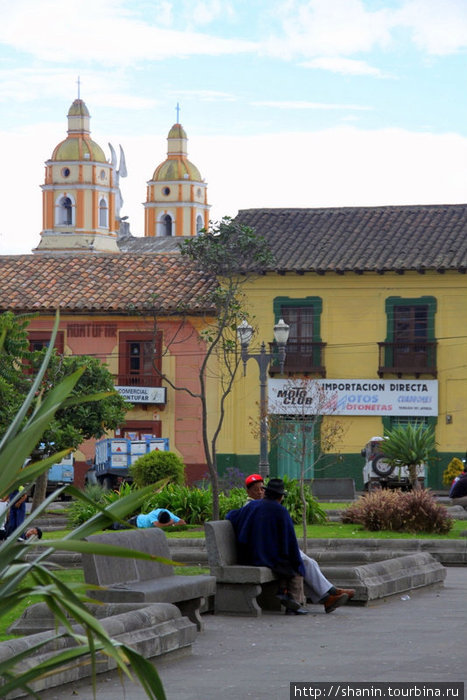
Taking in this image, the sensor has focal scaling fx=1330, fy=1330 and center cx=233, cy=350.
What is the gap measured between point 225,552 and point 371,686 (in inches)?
146

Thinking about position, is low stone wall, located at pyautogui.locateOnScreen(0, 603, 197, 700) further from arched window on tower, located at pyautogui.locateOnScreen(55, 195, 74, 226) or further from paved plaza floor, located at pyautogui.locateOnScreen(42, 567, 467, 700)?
arched window on tower, located at pyautogui.locateOnScreen(55, 195, 74, 226)

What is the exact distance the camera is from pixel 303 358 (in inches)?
1479

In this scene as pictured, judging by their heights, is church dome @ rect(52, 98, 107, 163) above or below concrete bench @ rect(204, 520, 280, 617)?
above

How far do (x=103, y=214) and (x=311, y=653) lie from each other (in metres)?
85.4

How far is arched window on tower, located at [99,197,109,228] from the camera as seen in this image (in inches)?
3656

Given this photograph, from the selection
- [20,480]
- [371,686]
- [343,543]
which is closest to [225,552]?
[371,686]

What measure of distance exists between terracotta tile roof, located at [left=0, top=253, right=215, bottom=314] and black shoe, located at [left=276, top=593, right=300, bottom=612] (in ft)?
82.9

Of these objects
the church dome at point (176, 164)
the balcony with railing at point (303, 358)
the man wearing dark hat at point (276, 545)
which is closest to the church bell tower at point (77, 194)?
the church dome at point (176, 164)

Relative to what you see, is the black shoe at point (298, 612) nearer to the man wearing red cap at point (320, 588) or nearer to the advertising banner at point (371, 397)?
the man wearing red cap at point (320, 588)

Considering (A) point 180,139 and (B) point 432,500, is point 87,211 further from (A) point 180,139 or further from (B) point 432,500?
(B) point 432,500

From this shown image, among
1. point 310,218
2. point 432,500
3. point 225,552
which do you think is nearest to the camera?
point 225,552

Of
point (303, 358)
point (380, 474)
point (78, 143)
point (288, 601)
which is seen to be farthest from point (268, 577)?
point (78, 143)

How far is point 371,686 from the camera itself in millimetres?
7621

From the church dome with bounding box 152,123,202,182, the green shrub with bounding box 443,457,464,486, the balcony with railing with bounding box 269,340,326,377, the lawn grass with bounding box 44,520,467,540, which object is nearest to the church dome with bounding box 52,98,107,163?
the church dome with bounding box 152,123,202,182
